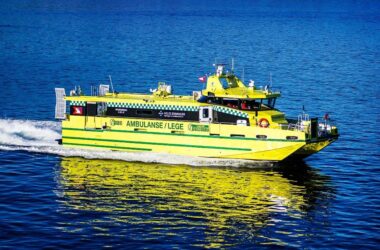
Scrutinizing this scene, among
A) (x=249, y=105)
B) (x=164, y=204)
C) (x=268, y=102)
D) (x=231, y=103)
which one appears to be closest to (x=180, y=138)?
(x=231, y=103)

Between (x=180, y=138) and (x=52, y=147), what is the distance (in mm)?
11367

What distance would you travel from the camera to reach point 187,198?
54.5 metres

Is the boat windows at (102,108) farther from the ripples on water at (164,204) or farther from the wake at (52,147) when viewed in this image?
the ripples on water at (164,204)

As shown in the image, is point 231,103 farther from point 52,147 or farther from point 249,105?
point 52,147

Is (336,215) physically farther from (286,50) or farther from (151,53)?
(286,50)

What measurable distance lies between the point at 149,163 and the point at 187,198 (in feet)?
33.5

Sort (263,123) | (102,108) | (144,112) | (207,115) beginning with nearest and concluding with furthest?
(263,123) → (207,115) → (144,112) → (102,108)

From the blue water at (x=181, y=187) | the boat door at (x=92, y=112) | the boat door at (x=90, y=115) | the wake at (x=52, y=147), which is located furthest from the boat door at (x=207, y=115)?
the boat door at (x=90, y=115)

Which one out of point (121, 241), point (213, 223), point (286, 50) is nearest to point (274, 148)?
point (213, 223)

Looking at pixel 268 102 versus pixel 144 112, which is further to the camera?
pixel 144 112

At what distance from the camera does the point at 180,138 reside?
64500 mm

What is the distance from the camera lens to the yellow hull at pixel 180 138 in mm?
62125

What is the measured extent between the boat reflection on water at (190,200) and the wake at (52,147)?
1.10 m

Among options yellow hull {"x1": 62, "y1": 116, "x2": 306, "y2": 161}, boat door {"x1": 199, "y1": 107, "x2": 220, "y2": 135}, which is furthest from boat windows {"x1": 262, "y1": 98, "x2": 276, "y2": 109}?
boat door {"x1": 199, "y1": 107, "x2": 220, "y2": 135}
